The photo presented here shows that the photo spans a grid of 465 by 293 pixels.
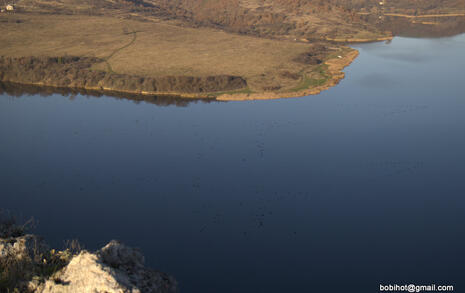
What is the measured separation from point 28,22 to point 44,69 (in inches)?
1383

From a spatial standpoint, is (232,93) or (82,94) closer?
(232,93)

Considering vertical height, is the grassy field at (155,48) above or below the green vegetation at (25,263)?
below

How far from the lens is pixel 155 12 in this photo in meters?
125

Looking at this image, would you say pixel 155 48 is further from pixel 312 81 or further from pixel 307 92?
pixel 307 92

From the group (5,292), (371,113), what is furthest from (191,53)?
(5,292)

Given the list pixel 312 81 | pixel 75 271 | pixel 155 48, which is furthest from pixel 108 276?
pixel 155 48

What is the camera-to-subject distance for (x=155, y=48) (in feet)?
275

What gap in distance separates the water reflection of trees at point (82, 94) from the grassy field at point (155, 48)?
296 inches

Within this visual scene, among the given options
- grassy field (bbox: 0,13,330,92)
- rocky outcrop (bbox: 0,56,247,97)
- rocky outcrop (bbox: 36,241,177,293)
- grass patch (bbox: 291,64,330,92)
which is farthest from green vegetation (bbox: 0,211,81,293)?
grass patch (bbox: 291,64,330,92)

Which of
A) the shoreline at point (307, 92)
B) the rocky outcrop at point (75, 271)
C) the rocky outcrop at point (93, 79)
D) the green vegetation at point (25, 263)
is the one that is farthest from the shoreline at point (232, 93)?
the green vegetation at point (25, 263)

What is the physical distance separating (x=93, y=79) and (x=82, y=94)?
429cm

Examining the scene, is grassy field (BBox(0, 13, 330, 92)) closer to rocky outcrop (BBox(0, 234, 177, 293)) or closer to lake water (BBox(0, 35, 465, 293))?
lake water (BBox(0, 35, 465, 293))

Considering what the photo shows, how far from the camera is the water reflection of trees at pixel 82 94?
59556 millimetres

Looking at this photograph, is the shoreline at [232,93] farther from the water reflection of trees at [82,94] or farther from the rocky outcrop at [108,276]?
the rocky outcrop at [108,276]
